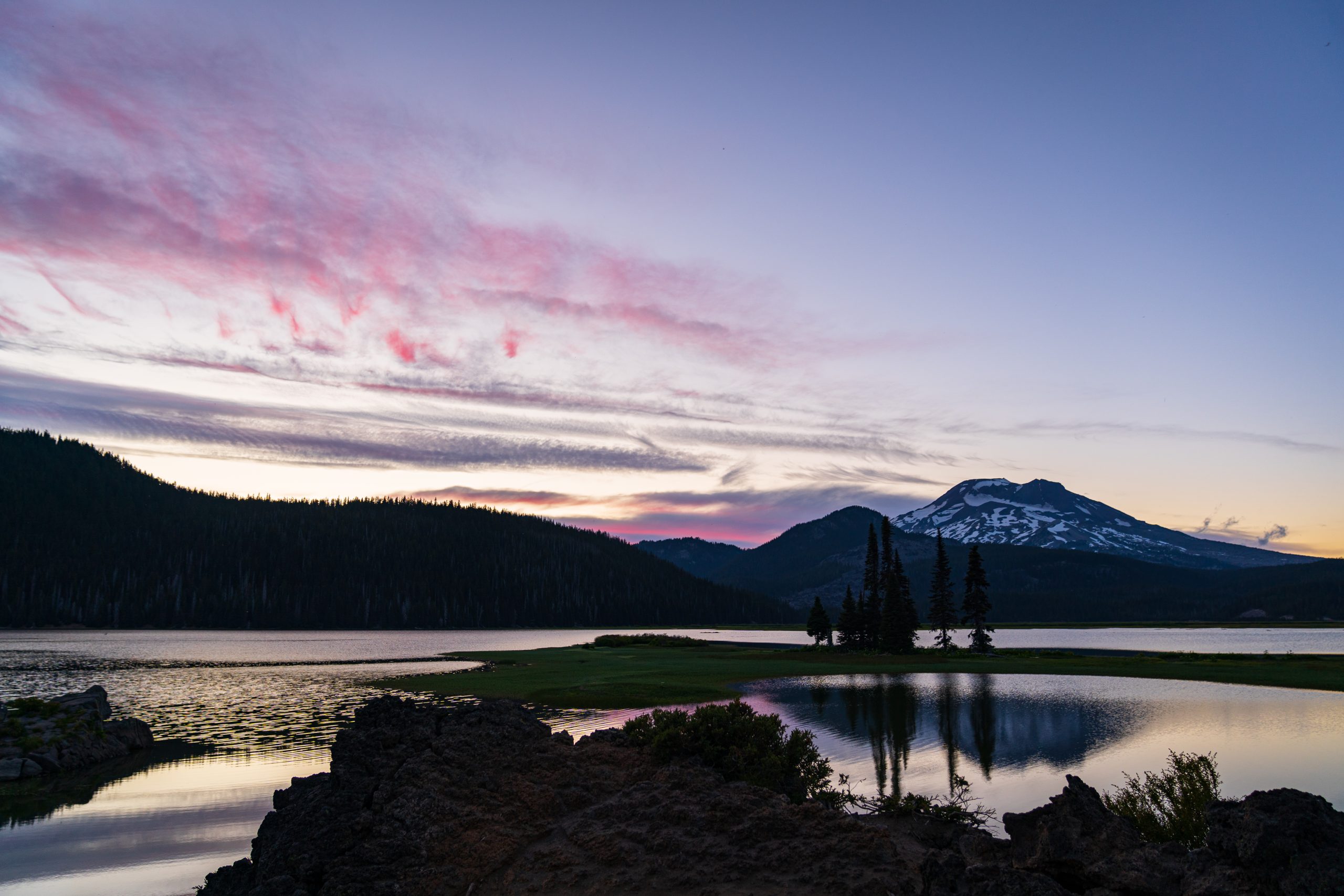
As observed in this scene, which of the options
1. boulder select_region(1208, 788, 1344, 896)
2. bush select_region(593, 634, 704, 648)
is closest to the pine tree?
bush select_region(593, 634, 704, 648)

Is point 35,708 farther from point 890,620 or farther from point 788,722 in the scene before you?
point 890,620

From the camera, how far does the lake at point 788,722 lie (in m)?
20.0

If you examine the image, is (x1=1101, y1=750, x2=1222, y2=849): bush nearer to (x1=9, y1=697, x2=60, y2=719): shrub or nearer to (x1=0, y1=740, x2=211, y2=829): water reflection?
(x1=0, y1=740, x2=211, y2=829): water reflection

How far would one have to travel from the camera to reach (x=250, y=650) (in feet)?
359

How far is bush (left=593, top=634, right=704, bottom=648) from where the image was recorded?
11210 centimetres

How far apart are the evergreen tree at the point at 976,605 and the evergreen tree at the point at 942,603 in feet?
6.59

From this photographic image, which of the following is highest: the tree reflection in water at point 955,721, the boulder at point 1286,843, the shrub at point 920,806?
the boulder at point 1286,843

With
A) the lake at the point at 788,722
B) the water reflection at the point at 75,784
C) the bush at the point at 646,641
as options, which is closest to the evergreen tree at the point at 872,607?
the bush at the point at 646,641

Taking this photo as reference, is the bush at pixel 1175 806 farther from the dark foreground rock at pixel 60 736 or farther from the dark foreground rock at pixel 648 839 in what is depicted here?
the dark foreground rock at pixel 60 736

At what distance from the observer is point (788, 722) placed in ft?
120

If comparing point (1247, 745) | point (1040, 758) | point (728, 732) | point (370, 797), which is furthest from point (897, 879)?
point (1247, 745)

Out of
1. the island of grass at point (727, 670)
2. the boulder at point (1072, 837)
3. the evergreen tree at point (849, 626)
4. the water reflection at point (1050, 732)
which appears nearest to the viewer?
the boulder at point (1072, 837)

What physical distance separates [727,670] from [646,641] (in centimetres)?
5022

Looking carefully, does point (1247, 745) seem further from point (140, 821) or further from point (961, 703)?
point (140, 821)
